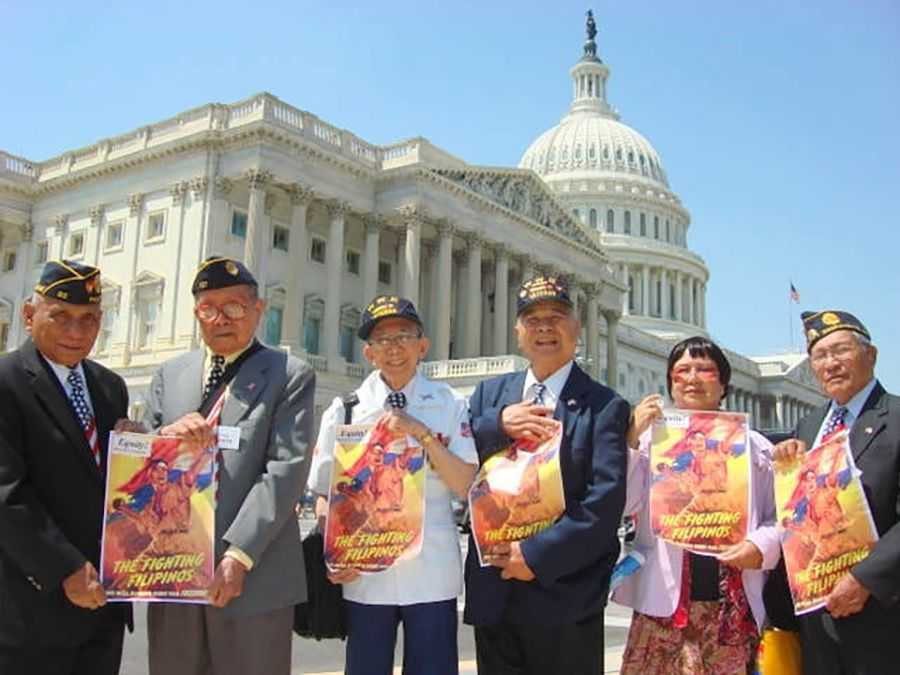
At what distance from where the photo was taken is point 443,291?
4591cm

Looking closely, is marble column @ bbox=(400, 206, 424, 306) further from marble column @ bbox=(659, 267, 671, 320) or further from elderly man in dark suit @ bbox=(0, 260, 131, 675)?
marble column @ bbox=(659, 267, 671, 320)

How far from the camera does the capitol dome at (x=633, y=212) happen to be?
10275 centimetres

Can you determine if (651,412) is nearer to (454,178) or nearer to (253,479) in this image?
(253,479)

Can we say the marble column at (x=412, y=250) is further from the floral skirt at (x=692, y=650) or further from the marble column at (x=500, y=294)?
the floral skirt at (x=692, y=650)

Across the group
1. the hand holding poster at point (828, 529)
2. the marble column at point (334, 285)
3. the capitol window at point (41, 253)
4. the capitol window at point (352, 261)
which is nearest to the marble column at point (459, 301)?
the capitol window at point (352, 261)

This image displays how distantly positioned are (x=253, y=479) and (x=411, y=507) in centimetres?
90

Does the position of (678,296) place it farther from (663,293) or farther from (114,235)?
(114,235)

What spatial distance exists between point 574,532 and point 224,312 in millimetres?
2358

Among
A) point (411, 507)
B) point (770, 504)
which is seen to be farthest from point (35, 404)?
point (770, 504)

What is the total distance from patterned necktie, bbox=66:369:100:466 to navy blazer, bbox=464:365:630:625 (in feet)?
7.24

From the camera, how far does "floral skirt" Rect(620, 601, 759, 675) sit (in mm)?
5195

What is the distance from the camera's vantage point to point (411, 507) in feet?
17.0

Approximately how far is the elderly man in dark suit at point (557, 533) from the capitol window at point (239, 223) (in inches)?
1512

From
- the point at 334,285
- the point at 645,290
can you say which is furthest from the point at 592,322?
the point at 645,290
